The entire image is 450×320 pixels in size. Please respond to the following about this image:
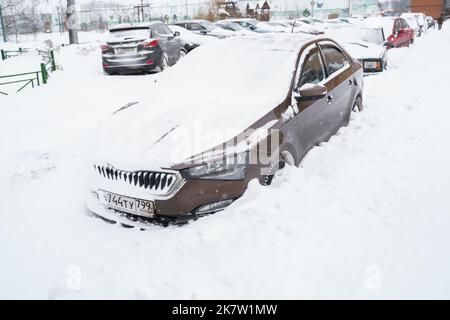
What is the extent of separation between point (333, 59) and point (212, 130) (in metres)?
2.77

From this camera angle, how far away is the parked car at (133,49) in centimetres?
1117

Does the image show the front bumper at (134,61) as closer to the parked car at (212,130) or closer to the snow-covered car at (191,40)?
the snow-covered car at (191,40)

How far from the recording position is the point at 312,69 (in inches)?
180

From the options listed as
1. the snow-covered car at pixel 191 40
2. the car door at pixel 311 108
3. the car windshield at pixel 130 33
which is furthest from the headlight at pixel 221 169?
the snow-covered car at pixel 191 40

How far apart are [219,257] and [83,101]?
25.3ft

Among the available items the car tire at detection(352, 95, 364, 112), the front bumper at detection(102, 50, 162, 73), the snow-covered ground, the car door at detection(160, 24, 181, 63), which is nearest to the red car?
the car door at detection(160, 24, 181, 63)

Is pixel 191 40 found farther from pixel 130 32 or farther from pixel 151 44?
pixel 151 44

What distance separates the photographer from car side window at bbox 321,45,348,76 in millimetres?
5086

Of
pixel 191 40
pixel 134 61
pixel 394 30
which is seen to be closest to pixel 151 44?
pixel 134 61

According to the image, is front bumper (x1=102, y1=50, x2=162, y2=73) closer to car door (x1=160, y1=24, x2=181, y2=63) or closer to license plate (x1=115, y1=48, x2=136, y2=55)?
license plate (x1=115, y1=48, x2=136, y2=55)

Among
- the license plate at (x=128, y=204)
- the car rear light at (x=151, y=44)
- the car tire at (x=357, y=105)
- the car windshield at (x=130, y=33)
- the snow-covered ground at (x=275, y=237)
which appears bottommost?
the snow-covered ground at (x=275, y=237)

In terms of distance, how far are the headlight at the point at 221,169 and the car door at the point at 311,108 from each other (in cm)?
102

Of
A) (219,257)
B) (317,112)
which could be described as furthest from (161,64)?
(219,257)
